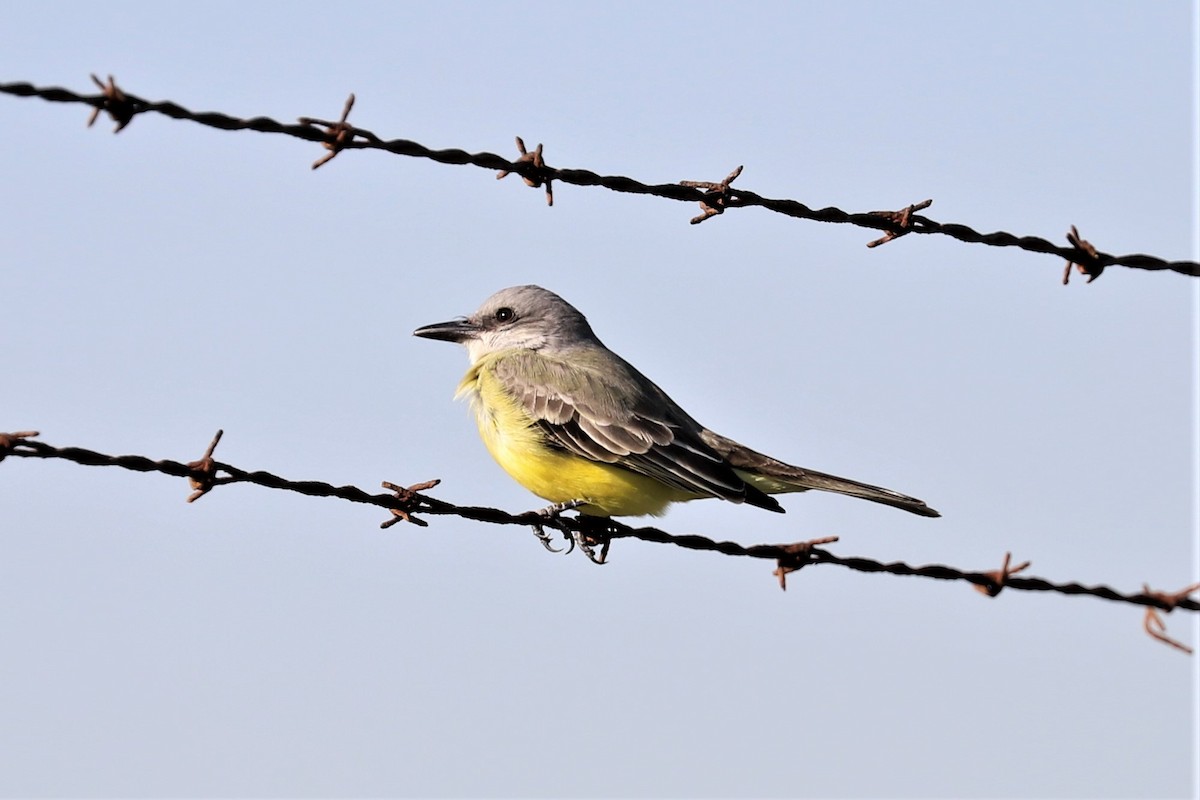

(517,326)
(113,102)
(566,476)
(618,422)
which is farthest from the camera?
(517,326)

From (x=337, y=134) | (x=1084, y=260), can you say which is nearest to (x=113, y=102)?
(x=337, y=134)

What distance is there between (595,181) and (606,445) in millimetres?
2757

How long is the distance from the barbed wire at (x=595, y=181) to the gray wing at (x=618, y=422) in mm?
2069

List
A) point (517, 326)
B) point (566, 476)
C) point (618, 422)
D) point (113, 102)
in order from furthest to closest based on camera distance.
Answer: point (517, 326) → point (618, 422) → point (566, 476) → point (113, 102)

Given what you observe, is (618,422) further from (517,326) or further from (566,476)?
(517,326)

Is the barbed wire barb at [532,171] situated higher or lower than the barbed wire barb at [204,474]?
higher

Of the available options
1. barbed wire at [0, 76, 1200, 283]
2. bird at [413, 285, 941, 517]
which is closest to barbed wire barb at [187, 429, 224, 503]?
barbed wire at [0, 76, 1200, 283]

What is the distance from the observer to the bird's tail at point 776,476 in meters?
8.48

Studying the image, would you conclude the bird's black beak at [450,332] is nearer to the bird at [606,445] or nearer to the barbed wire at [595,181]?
the bird at [606,445]

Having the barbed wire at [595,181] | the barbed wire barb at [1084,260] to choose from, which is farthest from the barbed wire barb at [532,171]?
the barbed wire barb at [1084,260]

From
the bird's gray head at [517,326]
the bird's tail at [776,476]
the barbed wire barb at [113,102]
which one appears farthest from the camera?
the bird's gray head at [517,326]

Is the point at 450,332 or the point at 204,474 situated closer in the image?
the point at 204,474

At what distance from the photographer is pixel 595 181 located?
6.23 meters

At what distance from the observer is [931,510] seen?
8.03 meters
